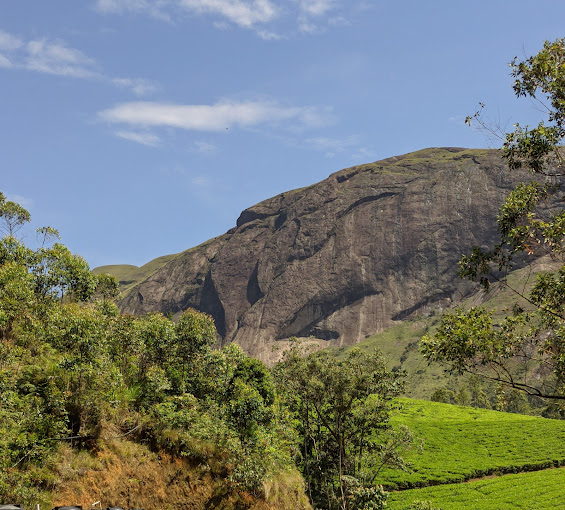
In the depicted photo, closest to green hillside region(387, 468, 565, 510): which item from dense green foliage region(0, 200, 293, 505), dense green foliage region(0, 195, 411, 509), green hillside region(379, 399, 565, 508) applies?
green hillside region(379, 399, 565, 508)

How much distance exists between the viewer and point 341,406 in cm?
3216

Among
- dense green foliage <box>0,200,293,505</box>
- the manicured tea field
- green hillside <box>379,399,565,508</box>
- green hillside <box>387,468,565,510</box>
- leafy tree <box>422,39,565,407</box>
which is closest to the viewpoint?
leafy tree <box>422,39,565,407</box>

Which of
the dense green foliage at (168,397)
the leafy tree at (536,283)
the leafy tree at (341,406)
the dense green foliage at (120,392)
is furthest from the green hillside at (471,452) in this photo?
the leafy tree at (536,283)

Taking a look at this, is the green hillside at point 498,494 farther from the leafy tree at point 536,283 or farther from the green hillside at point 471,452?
the leafy tree at point 536,283

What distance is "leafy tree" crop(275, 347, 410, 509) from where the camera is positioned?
3145 cm

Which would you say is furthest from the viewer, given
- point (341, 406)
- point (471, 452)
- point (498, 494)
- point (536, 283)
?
point (471, 452)

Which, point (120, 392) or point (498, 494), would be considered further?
point (498, 494)

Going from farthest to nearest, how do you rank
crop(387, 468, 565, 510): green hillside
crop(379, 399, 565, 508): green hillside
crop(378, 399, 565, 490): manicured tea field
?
crop(378, 399, 565, 490): manicured tea field, crop(379, 399, 565, 508): green hillside, crop(387, 468, 565, 510): green hillside

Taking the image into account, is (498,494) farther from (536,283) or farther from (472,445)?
(536,283)

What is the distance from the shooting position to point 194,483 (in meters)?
25.6

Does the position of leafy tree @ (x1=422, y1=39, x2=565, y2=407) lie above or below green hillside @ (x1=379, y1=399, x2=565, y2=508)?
above

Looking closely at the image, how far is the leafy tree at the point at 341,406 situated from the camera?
31.5m

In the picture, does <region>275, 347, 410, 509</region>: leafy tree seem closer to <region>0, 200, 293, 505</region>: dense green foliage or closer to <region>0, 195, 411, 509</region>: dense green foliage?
<region>0, 195, 411, 509</region>: dense green foliage

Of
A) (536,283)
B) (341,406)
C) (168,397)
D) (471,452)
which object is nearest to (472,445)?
(471,452)
